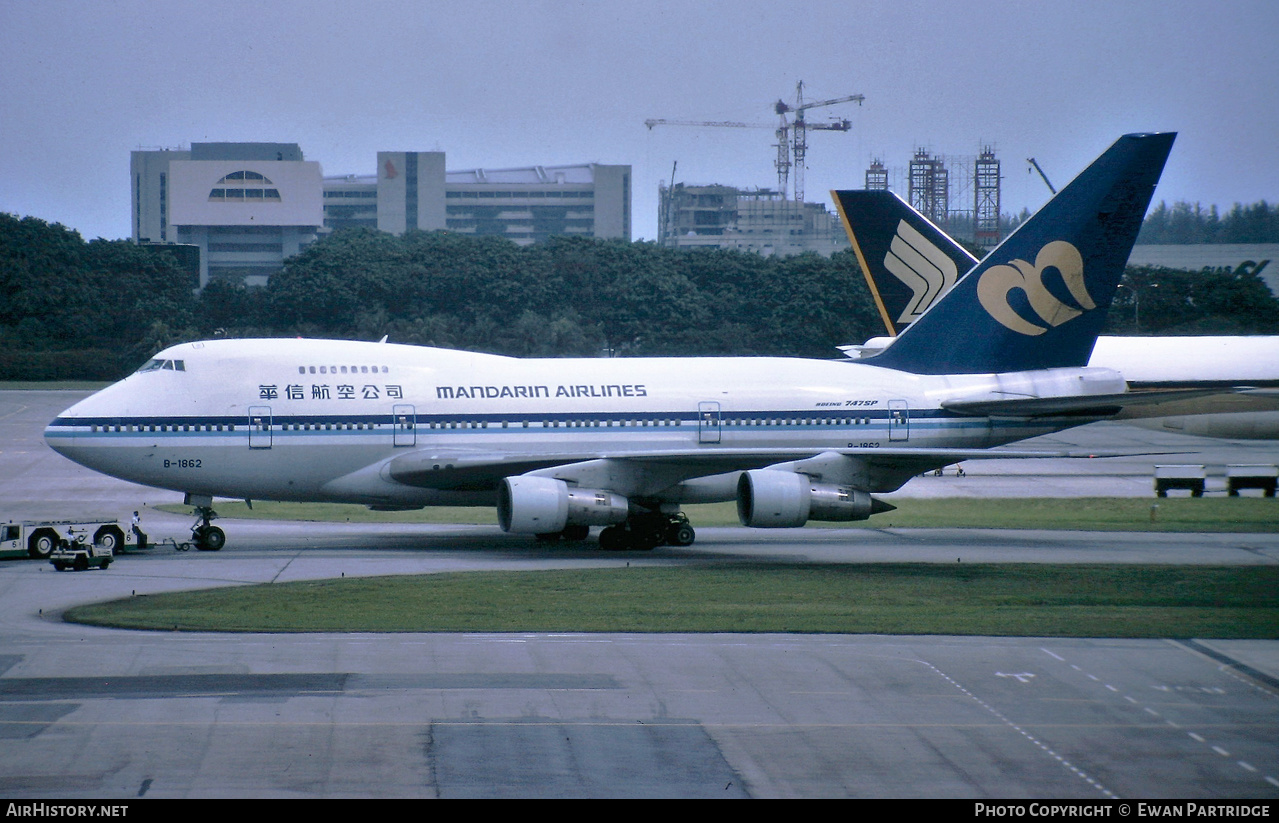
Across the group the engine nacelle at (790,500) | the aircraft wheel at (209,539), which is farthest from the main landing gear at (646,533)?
the aircraft wheel at (209,539)

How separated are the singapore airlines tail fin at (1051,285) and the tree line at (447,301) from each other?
59.2 metres

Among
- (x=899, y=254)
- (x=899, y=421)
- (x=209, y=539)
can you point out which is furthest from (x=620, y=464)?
(x=899, y=254)

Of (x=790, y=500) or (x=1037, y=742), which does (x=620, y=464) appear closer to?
(x=790, y=500)

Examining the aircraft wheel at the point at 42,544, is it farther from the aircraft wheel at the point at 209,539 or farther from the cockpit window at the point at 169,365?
the cockpit window at the point at 169,365

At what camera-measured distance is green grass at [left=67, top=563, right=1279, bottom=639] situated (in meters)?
20.1

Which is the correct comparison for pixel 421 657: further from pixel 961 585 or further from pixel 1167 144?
pixel 1167 144

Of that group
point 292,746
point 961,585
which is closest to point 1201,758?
point 292,746

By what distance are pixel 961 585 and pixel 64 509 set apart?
87.0 feet

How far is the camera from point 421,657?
58.4 ft

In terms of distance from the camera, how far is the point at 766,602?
2283 cm

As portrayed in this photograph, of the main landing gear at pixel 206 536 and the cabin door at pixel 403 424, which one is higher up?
the cabin door at pixel 403 424

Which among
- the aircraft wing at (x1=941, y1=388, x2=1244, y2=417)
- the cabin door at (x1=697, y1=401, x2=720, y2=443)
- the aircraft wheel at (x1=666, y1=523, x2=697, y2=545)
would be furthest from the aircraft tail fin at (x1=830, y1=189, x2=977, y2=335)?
the aircraft wheel at (x1=666, y1=523, x2=697, y2=545)

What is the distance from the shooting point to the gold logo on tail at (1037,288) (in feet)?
105

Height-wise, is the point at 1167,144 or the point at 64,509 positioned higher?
the point at 1167,144
